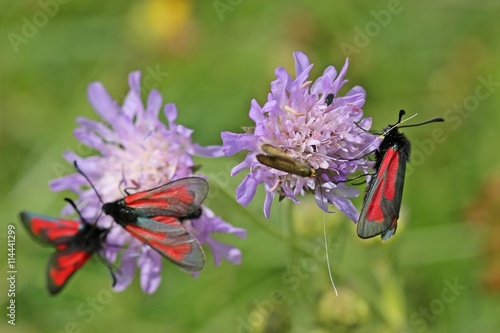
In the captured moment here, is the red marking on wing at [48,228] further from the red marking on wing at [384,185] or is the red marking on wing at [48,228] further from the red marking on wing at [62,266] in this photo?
the red marking on wing at [384,185]

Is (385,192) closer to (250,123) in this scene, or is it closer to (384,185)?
(384,185)

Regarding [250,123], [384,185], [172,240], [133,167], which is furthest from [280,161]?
[250,123]

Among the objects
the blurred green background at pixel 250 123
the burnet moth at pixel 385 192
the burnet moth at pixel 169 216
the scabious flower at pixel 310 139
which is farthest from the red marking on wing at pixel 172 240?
the blurred green background at pixel 250 123

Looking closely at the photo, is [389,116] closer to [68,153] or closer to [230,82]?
[230,82]

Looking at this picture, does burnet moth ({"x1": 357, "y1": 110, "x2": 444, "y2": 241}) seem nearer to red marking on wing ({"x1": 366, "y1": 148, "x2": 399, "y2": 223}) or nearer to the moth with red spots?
red marking on wing ({"x1": 366, "y1": 148, "x2": 399, "y2": 223})

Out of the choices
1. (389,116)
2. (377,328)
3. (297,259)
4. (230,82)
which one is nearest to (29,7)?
(230,82)

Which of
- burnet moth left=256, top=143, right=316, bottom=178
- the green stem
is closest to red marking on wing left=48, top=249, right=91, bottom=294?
the green stem
